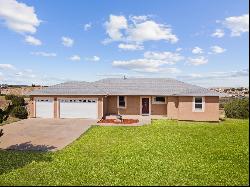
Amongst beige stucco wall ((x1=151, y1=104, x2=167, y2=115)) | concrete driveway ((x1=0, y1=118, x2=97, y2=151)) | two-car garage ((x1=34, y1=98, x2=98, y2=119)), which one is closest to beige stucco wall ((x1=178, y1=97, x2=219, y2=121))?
beige stucco wall ((x1=151, y1=104, x2=167, y2=115))

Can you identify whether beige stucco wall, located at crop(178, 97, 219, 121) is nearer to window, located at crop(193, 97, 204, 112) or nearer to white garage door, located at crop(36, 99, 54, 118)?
window, located at crop(193, 97, 204, 112)

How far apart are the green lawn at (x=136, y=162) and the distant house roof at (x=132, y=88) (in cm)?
947

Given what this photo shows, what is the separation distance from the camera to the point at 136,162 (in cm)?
1370

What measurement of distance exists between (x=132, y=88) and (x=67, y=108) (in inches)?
300

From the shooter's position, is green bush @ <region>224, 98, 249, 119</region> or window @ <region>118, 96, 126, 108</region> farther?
green bush @ <region>224, 98, 249, 119</region>

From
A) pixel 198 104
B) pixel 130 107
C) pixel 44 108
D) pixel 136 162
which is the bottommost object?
pixel 136 162

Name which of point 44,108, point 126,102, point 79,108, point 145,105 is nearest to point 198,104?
point 145,105

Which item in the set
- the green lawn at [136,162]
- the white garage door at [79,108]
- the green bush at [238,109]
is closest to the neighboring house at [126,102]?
the white garage door at [79,108]

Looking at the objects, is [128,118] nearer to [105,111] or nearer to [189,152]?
[105,111]

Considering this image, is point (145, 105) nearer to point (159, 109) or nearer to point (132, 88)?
point (159, 109)

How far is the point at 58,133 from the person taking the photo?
22125 millimetres

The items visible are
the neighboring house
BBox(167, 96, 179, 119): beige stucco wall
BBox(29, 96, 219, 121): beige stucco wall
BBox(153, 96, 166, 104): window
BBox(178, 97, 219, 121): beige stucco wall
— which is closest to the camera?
BBox(178, 97, 219, 121): beige stucco wall

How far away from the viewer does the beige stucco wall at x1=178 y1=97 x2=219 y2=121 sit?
29.1 meters

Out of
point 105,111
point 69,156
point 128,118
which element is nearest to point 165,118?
point 128,118
